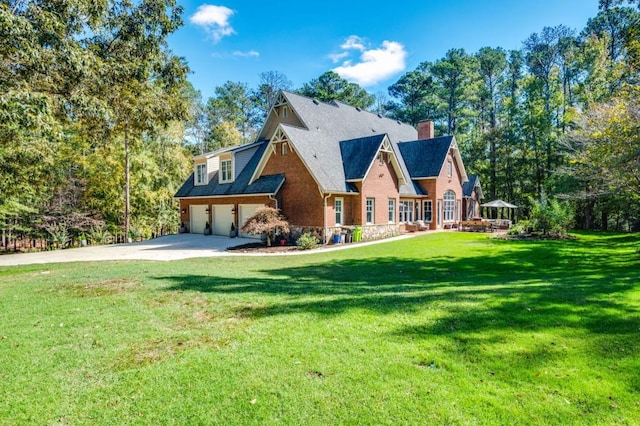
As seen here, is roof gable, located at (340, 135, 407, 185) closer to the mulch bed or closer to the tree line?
the mulch bed

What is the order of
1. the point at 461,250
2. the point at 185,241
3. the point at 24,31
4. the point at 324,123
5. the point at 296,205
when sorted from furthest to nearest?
the point at 324,123
the point at 185,241
the point at 296,205
the point at 461,250
the point at 24,31

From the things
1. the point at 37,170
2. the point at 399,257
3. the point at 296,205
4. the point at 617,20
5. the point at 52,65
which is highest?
the point at 617,20

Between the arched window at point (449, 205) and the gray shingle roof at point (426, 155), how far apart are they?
2.58 metres

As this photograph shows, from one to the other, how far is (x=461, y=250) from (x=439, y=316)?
11.9 metres

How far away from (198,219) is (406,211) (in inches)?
606

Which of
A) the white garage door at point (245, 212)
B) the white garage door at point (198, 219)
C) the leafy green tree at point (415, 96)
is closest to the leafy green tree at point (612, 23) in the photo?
the leafy green tree at point (415, 96)

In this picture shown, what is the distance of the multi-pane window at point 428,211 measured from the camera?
87.2 feet

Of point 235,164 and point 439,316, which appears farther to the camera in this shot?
point 235,164

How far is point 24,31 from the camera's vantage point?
848cm

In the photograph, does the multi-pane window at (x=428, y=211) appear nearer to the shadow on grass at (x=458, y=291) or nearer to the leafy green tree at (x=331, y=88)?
the shadow on grass at (x=458, y=291)

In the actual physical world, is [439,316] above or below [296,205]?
below

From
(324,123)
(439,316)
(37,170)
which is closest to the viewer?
(439,316)

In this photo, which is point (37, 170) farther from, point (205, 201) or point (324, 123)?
point (324, 123)

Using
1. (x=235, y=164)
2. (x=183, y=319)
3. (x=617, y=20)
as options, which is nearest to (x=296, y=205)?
(x=235, y=164)
